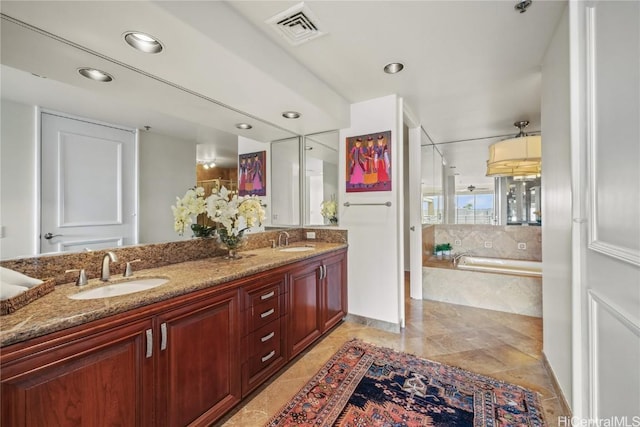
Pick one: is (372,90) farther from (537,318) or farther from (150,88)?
(537,318)

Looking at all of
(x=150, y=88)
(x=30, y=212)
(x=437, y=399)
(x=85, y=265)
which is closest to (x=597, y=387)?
(x=437, y=399)

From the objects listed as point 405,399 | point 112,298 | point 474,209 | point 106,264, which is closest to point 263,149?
point 106,264

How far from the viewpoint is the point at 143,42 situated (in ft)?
4.41

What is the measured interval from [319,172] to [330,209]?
472 millimetres

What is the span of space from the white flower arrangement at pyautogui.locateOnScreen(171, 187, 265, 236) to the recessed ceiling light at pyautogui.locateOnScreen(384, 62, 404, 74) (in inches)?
60.9

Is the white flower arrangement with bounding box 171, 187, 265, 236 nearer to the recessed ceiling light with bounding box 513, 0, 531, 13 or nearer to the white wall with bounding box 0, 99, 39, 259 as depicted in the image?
the white wall with bounding box 0, 99, 39, 259

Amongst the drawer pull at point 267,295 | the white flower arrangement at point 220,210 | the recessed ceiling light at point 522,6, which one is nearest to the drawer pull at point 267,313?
the drawer pull at point 267,295

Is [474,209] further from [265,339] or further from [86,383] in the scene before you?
[86,383]

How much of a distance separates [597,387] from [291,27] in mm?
2359

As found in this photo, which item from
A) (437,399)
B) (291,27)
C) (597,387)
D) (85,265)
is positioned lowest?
(437,399)

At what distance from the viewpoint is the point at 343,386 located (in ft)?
6.03

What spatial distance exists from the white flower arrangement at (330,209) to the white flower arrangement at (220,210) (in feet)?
3.52

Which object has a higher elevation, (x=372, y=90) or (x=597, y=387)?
(x=372, y=90)

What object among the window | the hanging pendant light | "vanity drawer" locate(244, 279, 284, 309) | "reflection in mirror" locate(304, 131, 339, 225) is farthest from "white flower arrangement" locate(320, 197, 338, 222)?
the window
